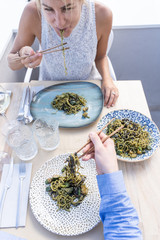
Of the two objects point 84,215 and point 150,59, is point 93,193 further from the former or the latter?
point 150,59

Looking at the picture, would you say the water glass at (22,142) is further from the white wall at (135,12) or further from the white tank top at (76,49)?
the white wall at (135,12)

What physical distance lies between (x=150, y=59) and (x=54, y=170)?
2427 mm

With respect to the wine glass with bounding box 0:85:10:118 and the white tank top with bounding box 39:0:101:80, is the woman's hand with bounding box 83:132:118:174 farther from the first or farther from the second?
the white tank top with bounding box 39:0:101:80

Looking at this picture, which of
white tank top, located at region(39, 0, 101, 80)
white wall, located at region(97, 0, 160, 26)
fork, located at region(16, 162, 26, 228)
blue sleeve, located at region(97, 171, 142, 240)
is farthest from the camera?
white wall, located at region(97, 0, 160, 26)

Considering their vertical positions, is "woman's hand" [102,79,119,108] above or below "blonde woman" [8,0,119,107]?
below

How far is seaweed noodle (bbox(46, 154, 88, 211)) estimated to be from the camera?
883 millimetres

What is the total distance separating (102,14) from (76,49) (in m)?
0.35

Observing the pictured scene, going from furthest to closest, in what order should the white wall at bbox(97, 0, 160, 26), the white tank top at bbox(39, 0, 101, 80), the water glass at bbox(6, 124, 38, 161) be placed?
the white wall at bbox(97, 0, 160, 26), the white tank top at bbox(39, 0, 101, 80), the water glass at bbox(6, 124, 38, 161)

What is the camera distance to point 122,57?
9.17ft

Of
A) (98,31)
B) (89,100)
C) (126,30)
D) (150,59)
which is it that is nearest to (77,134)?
(89,100)

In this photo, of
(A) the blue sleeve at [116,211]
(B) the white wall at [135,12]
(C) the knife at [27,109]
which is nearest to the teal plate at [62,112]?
(C) the knife at [27,109]

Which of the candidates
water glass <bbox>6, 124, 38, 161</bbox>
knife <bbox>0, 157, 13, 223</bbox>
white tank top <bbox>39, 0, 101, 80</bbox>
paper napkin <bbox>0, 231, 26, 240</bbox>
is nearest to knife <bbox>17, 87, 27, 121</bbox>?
water glass <bbox>6, 124, 38, 161</bbox>

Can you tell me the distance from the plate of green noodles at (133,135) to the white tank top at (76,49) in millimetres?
671

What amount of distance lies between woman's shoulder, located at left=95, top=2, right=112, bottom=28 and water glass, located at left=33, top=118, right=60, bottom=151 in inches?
39.7
